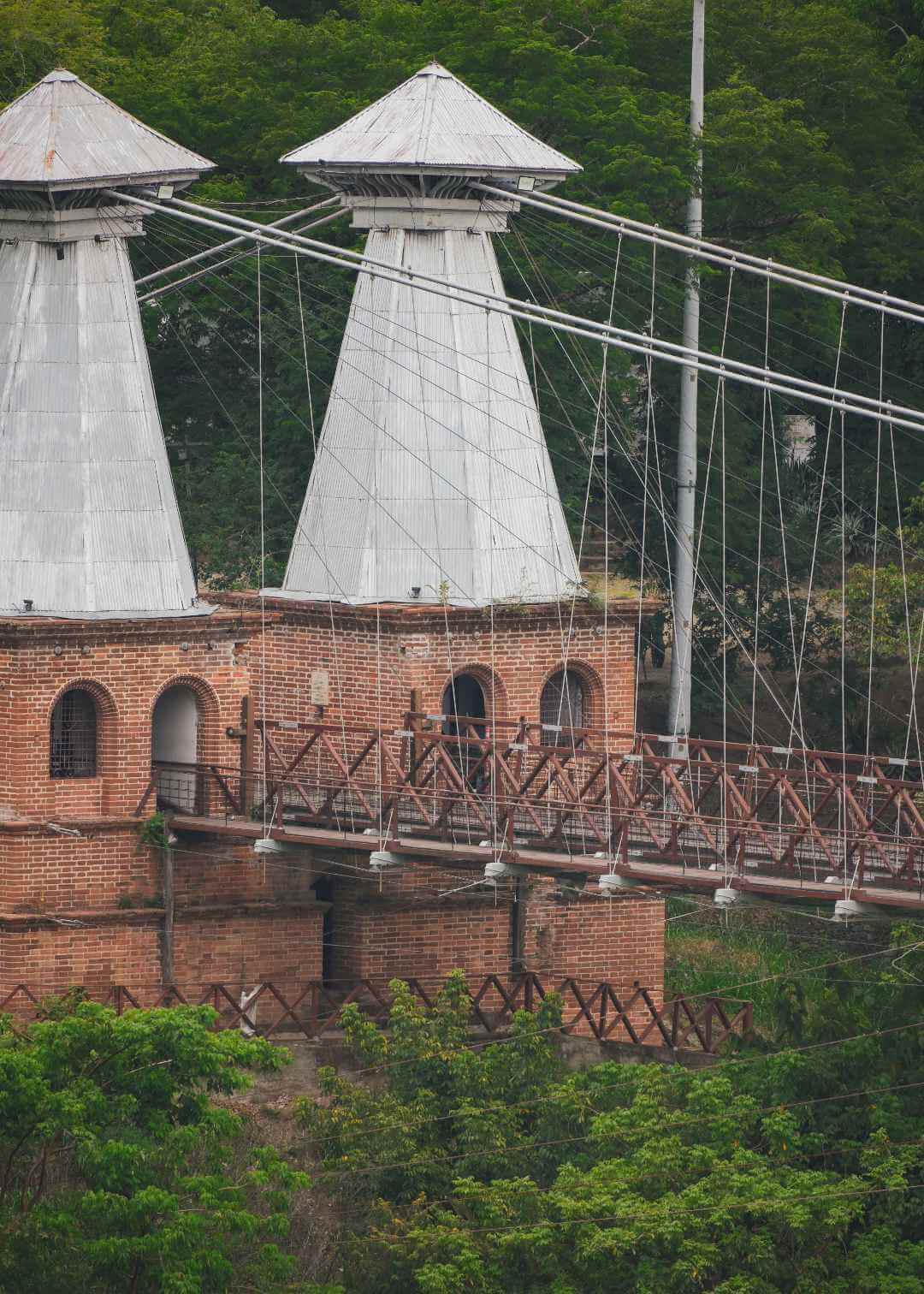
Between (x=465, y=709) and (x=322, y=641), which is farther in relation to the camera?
(x=465, y=709)

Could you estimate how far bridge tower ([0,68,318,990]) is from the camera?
155 ft

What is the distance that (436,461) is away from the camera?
50.2 meters

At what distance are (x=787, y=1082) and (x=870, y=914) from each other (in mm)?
2870

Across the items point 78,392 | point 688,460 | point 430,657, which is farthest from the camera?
point 688,460

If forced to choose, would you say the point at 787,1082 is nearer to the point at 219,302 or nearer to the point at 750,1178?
the point at 750,1178

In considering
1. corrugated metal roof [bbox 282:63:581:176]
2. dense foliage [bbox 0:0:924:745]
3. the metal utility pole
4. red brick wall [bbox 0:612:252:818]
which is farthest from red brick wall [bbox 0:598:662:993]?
dense foliage [bbox 0:0:924:745]

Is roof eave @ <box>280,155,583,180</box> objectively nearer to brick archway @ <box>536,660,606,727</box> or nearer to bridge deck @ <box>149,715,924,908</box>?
brick archway @ <box>536,660,606,727</box>

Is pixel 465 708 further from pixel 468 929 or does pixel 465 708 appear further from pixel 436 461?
pixel 436 461

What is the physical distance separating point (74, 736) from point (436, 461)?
19.3 ft

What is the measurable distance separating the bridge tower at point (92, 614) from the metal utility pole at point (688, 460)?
7.85 m

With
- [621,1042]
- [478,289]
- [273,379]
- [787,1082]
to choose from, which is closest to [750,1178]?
[787,1082]

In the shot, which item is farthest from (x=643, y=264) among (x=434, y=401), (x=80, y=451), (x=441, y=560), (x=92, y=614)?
(x=92, y=614)

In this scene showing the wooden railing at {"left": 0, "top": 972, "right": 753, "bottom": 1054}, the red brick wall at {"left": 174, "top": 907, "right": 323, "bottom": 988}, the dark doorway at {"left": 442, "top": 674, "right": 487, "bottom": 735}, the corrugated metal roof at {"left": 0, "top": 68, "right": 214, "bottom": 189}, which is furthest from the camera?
the dark doorway at {"left": 442, "top": 674, "right": 487, "bottom": 735}

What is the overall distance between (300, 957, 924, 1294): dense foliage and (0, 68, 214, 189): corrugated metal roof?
420 inches
